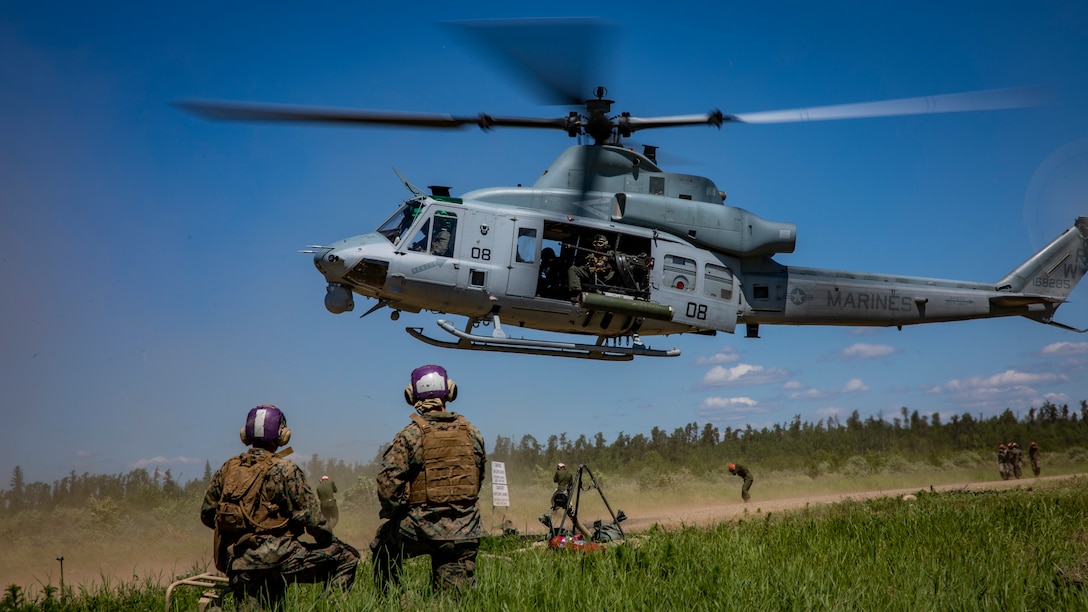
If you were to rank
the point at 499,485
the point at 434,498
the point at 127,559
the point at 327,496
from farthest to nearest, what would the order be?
the point at 327,496, the point at 127,559, the point at 499,485, the point at 434,498

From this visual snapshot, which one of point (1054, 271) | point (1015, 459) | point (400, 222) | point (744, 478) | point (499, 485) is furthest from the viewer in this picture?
point (1015, 459)

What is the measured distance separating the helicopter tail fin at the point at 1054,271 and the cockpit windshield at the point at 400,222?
34.7ft

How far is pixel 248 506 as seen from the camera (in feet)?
16.6

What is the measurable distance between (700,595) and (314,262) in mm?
8127

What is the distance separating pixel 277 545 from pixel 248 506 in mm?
299

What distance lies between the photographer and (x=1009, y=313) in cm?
1521

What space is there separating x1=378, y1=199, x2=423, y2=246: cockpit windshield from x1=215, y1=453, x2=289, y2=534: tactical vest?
685 centimetres

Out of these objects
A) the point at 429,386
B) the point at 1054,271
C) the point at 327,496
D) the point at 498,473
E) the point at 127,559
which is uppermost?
the point at 1054,271

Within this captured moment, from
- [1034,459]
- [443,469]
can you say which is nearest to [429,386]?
[443,469]

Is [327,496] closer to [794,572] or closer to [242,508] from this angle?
[242,508]

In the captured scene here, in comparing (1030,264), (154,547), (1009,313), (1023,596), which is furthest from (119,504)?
(1030,264)

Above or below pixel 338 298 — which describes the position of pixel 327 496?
below

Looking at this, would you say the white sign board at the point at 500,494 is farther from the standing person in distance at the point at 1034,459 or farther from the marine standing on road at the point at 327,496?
the standing person in distance at the point at 1034,459

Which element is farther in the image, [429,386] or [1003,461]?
[1003,461]
